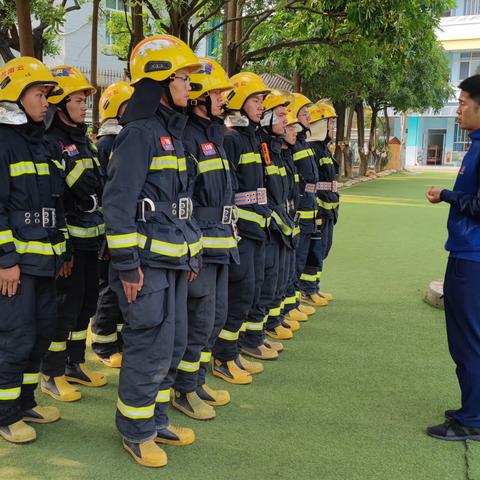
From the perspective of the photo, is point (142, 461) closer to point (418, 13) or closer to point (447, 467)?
point (447, 467)

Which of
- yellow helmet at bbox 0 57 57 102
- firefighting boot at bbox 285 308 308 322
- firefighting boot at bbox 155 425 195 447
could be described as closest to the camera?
yellow helmet at bbox 0 57 57 102

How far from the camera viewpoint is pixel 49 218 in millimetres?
3521

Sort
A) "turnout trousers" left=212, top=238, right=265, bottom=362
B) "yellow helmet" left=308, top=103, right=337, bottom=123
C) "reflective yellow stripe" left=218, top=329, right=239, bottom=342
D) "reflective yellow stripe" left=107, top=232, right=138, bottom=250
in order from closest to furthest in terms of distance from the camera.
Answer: "reflective yellow stripe" left=107, top=232, right=138, bottom=250, "turnout trousers" left=212, top=238, right=265, bottom=362, "reflective yellow stripe" left=218, top=329, right=239, bottom=342, "yellow helmet" left=308, top=103, right=337, bottom=123

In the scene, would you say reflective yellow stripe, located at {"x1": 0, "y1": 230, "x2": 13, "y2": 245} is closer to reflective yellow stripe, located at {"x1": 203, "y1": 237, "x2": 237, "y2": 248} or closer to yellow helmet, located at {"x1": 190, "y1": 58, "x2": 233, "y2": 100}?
reflective yellow stripe, located at {"x1": 203, "y1": 237, "x2": 237, "y2": 248}

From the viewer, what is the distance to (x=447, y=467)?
3412mm

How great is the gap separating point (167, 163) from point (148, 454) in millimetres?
1598

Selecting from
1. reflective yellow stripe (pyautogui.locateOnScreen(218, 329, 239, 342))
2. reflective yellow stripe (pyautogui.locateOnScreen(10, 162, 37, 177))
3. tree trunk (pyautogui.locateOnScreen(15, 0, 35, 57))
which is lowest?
reflective yellow stripe (pyautogui.locateOnScreen(218, 329, 239, 342))

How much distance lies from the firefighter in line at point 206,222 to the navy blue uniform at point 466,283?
4.59 feet

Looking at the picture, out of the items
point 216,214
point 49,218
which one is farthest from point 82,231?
point 216,214

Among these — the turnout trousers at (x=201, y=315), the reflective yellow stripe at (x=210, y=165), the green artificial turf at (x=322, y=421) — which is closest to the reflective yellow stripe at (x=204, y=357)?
the turnout trousers at (x=201, y=315)

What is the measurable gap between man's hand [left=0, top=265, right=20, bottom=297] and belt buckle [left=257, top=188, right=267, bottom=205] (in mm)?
1968

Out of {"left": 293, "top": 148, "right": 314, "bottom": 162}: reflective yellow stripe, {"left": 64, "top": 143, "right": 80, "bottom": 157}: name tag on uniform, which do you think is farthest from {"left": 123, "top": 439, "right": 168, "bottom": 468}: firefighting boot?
{"left": 293, "top": 148, "right": 314, "bottom": 162}: reflective yellow stripe

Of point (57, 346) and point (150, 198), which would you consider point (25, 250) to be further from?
point (57, 346)

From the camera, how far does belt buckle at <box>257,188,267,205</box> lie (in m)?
4.65
